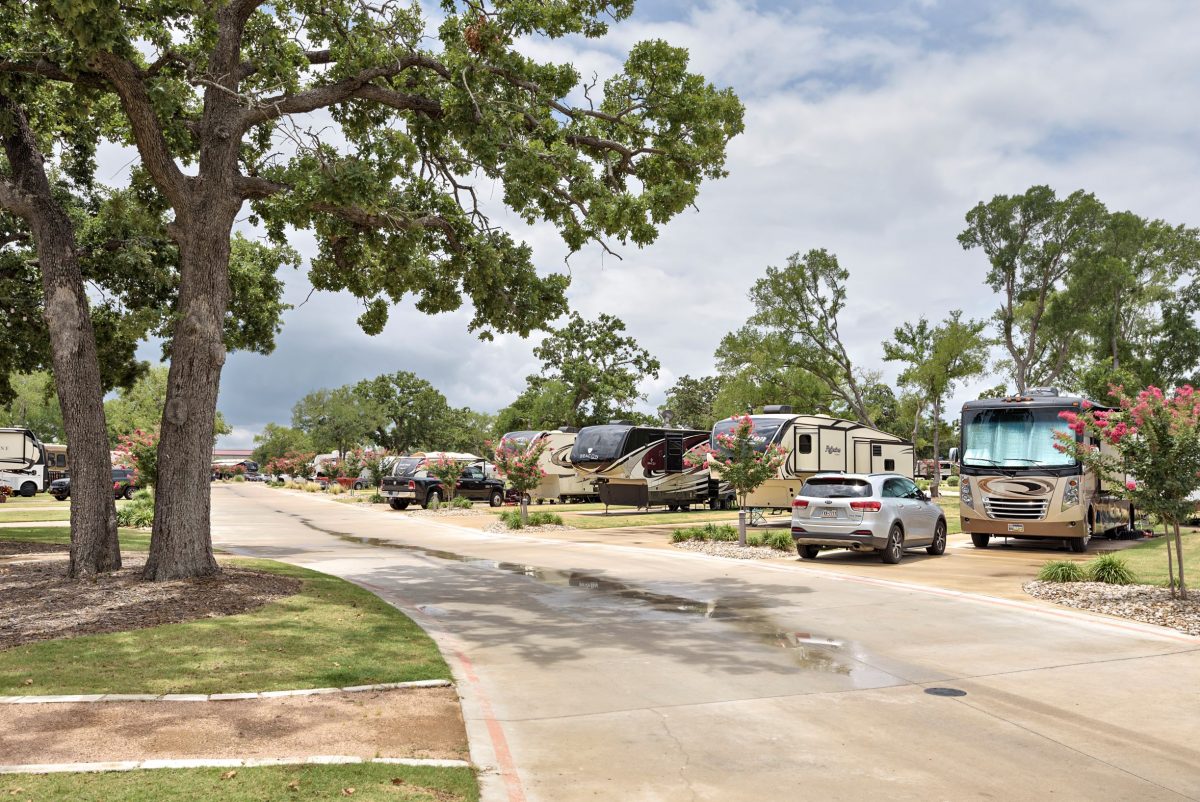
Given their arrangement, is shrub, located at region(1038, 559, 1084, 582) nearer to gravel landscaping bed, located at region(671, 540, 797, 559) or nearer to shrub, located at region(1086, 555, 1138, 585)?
shrub, located at region(1086, 555, 1138, 585)

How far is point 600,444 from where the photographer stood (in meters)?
31.8

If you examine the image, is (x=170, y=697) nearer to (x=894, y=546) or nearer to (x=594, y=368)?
(x=894, y=546)

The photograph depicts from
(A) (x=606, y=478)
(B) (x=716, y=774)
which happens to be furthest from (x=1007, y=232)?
(B) (x=716, y=774)

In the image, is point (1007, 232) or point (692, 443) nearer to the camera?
point (692, 443)

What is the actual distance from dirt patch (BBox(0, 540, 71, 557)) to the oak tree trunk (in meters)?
5.63

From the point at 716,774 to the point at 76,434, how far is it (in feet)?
34.9

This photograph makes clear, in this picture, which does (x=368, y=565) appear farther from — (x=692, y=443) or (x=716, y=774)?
(x=692, y=443)

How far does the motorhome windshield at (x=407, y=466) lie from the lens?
36.4m

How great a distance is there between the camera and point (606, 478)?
3203cm

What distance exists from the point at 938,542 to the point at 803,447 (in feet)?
28.1

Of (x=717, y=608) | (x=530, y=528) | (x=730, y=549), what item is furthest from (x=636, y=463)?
(x=717, y=608)

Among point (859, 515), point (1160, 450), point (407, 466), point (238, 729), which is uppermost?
point (1160, 450)

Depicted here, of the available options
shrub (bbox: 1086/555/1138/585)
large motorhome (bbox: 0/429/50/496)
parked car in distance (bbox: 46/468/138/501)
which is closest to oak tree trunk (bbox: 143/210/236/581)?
shrub (bbox: 1086/555/1138/585)

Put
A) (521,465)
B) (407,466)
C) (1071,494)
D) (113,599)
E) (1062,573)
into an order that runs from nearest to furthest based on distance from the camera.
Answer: (113,599) → (1062,573) → (1071,494) → (521,465) → (407,466)
